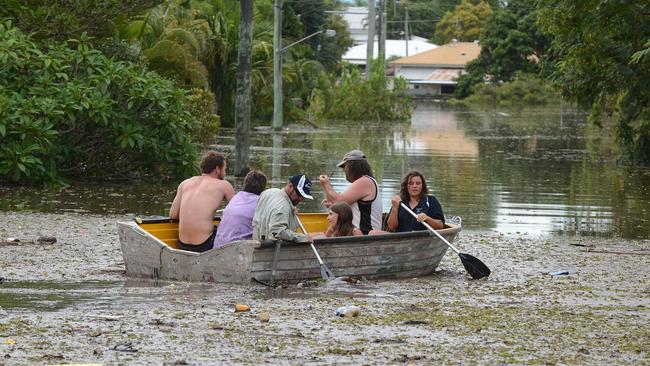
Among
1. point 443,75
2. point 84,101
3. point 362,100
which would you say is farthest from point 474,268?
point 443,75

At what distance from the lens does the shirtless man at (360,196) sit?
44.3 ft

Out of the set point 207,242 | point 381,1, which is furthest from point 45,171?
point 381,1

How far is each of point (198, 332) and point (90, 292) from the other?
2539mm

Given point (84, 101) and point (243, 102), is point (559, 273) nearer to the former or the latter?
point (84, 101)

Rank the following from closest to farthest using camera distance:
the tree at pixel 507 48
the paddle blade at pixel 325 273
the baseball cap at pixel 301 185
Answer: the paddle blade at pixel 325 273
the baseball cap at pixel 301 185
the tree at pixel 507 48

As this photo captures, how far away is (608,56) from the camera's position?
96.4ft

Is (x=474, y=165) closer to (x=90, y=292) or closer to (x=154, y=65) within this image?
(x=154, y=65)

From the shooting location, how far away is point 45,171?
22.4 meters

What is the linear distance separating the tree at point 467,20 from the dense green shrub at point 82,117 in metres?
116

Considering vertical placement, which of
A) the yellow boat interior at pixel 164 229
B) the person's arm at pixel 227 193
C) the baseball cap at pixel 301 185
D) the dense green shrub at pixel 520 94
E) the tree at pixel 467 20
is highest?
the tree at pixel 467 20

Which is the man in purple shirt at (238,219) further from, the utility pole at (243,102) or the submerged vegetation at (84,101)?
the utility pole at (243,102)

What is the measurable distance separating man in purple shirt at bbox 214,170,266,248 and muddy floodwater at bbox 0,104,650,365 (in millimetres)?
726

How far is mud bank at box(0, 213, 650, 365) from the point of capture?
890 centimetres

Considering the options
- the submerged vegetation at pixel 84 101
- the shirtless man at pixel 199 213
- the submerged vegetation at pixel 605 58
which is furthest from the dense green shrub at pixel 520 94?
the shirtless man at pixel 199 213
